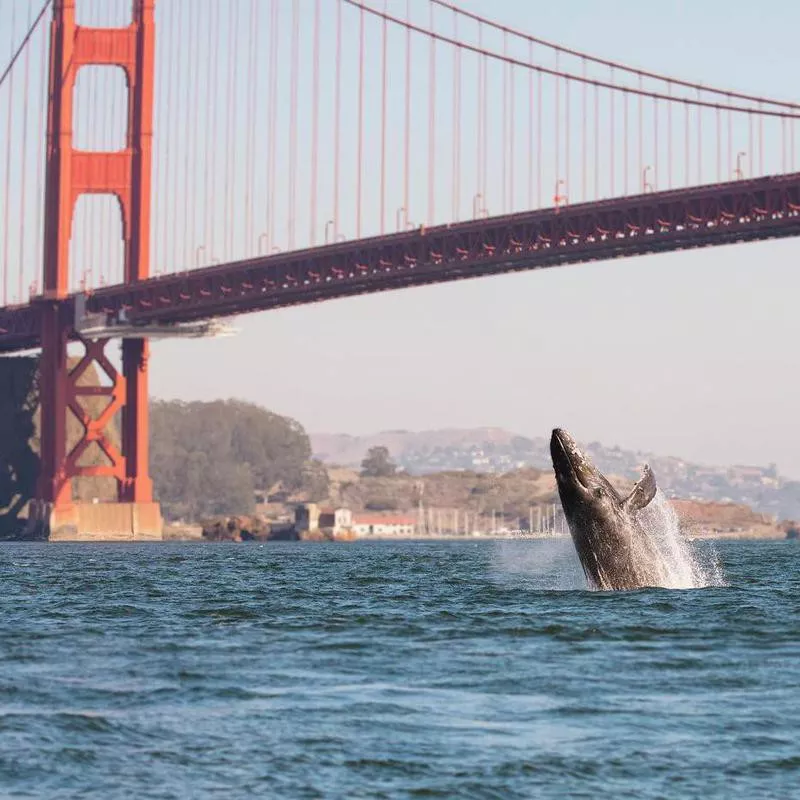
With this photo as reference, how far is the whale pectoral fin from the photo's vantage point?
2622 centimetres

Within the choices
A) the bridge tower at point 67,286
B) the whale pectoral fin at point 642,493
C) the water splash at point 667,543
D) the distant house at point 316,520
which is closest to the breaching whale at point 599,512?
the whale pectoral fin at point 642,493

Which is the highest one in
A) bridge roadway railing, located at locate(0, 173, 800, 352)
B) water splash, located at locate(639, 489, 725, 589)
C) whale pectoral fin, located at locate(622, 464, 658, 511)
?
bridge roadway railing, located at locate(0, 173, 800, 352)

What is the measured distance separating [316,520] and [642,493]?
165654mm

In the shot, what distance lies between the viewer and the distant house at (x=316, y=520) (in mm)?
187250

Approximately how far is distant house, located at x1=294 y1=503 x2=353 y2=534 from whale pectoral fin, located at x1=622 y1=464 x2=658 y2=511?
158 metres

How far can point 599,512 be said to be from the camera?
26828 millimetres

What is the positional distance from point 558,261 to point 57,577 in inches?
1895

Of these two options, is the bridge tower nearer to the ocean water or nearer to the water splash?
the water splash

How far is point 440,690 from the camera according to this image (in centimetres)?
1970

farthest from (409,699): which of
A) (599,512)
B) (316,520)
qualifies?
(316,520)

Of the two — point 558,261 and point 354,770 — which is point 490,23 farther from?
point 354,770

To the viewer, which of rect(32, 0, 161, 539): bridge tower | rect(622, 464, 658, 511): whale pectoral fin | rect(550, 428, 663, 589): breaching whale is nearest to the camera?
rect(622, 464, 658, 511): whale pectoral fin

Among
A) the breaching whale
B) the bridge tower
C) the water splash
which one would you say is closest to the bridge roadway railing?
the bridge tower

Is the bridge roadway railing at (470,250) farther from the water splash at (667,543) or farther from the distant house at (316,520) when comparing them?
the distant house at (316,520)
